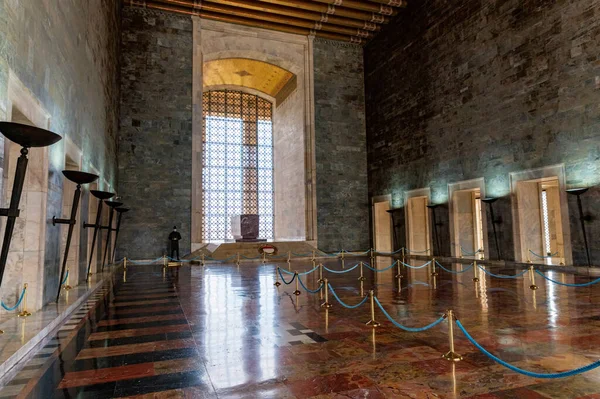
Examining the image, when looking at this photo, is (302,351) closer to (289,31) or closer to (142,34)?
(142,34)

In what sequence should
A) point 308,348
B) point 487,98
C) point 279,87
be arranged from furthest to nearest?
point 279,87, point 487,98, point 308,348

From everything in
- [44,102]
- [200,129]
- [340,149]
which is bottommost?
[44,102]

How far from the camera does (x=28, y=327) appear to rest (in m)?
4.27

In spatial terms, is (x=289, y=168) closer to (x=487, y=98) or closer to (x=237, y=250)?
(x=237, y=250)

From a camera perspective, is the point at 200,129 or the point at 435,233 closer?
the point at 435,233

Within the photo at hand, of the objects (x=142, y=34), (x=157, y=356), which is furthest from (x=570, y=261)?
(x=142, y=34)

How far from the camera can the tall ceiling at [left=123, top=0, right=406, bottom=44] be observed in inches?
624

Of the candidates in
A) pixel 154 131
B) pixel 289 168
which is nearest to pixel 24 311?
pixel 154 131

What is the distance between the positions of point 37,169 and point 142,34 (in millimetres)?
12238

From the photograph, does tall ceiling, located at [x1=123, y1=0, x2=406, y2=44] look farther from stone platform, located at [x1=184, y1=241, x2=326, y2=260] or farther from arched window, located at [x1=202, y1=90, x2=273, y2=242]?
stone platform, located at [x1=184, y1=241, x2=326, y2=260]

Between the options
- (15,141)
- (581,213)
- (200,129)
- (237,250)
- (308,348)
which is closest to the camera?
(15,141)

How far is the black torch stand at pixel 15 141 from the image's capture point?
344cm

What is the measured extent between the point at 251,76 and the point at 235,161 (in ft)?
14.6

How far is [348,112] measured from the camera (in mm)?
18734
